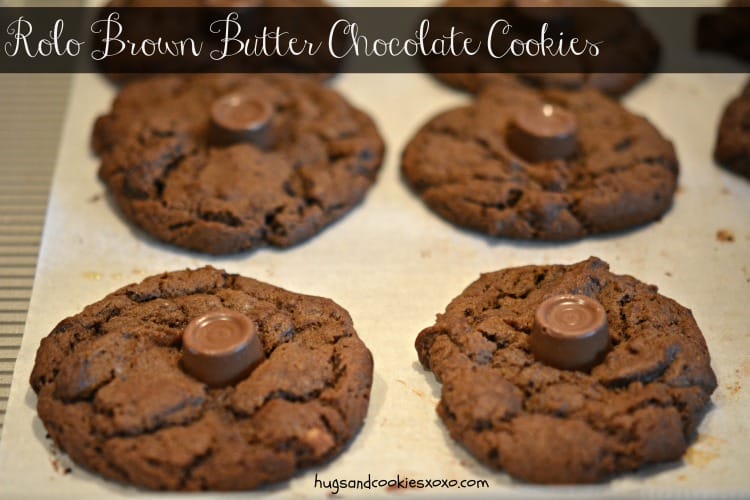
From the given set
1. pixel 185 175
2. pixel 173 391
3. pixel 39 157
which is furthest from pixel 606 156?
pixel 39 157

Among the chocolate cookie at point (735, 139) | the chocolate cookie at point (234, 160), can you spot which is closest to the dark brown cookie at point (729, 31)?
the chocolate cookie at point (735, 139)

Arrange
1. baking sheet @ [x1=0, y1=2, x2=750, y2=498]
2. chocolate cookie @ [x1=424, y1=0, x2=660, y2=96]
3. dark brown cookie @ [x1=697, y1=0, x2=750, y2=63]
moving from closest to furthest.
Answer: baking sheet @ [x1=0, y1=2, x2=750, y2=498]
chocolate cookie @ [x1=424, y1=0, x2=660, y2=96]
dark brown cookie @ [x1=697, y1=0, x2=750, y2=63]

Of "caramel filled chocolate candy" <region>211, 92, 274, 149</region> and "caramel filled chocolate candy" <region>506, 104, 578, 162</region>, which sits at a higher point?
"caramel filled chocolate candy" <region>506, 104, 578, 162</region>

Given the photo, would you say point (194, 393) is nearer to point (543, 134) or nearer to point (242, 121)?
point (242, 121)

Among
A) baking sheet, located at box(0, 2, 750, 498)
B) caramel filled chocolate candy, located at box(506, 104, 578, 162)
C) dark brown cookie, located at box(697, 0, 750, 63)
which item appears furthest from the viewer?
dark brown cookie, located at box(697, 0, 750, 63)

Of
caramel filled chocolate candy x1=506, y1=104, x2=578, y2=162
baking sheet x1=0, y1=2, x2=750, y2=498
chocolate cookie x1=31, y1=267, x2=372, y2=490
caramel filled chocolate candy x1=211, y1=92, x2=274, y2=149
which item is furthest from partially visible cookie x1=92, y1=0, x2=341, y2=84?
chocolate cookie x1=31, y1=267, x2=372, y2=490

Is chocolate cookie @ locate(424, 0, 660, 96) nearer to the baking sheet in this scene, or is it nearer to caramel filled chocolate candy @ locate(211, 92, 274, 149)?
the baking sheet

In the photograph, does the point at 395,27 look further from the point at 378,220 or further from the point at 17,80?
the point at 17,80
